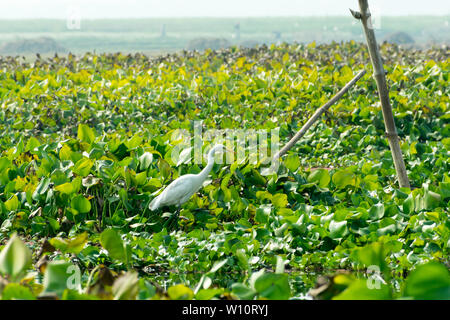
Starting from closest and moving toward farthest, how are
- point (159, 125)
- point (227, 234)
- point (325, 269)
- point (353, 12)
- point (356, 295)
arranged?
point (356, 295) → point (325, 269) → point (227, 234) → point (353, 12) → point (159, 125)

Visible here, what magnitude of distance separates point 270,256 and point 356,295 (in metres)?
1.67

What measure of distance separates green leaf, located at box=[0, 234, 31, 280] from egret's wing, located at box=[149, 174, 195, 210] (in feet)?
6.29

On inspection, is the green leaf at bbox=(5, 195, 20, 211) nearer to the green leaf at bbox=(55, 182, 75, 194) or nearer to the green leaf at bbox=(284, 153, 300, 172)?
the green leaf at bbox=(55, 182, 75, 194)

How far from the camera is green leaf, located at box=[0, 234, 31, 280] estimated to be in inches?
75.6

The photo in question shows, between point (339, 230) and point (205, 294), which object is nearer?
point (205, 294)

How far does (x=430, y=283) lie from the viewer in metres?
1.67

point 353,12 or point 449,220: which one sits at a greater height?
point 353,12

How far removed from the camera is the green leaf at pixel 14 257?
1921 millimetres

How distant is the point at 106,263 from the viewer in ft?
11.0

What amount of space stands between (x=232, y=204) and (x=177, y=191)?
1.43 feet

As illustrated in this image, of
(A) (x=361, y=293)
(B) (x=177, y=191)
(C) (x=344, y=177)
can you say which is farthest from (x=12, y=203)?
(A) (x=361, y=293)

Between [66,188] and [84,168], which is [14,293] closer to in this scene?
[66,188]

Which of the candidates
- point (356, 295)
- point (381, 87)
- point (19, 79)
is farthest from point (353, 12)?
point (19, 79)

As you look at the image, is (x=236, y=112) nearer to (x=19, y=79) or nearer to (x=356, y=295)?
(x=19, y=79)
